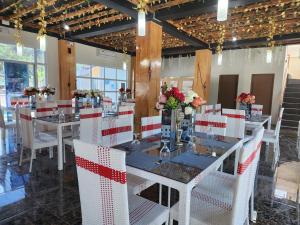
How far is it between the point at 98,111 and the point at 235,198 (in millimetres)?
2617

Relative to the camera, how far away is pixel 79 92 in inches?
168

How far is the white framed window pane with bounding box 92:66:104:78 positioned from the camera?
891 centimetres

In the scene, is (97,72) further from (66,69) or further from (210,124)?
(210,124)

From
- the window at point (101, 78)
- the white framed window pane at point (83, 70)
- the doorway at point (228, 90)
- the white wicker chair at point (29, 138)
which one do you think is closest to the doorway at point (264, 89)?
the doorway at point (228, 90)

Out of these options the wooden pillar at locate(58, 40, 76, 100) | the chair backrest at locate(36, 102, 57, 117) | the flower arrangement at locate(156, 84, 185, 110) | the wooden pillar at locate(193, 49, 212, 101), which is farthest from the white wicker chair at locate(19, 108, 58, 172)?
the wooden pillar at locate(193, 49, 212, 101)

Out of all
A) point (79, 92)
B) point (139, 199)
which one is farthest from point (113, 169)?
point (79, 92)

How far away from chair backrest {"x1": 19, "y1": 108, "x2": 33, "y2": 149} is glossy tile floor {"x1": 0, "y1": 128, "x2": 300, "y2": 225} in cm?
43

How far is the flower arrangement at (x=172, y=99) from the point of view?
6.25 feet

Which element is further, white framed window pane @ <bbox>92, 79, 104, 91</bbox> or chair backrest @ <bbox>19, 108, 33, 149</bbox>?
white framed window pane @ <bbox>92, 79, 104, 91</bbox>

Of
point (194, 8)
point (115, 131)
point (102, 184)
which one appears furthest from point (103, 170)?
point (194, 8)

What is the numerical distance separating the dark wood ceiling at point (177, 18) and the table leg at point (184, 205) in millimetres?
3380

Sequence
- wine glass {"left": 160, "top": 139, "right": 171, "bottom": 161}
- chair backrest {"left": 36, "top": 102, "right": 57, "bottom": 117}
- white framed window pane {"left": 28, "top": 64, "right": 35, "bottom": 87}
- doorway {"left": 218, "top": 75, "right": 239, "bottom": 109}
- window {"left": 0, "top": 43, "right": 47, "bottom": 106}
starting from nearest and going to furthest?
wine glass {"left": 160, "top": 139, "right": 171, "bottom": 161} < chair backrest {"left": 36, "top": 102, "right": 57, "bottom": 117} < window {"left": 0, "top": 43, "right": 47, "bottom": 106} < white framed window pane {"left": 28, "top": 64, "right": 35, "bottom": 87} < doorway {"left": 218, "top": 75, "right": 239, "bottom": 109}

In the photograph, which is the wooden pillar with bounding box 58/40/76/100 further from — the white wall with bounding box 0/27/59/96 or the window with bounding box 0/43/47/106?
the window with bounding box 0/43/47/106

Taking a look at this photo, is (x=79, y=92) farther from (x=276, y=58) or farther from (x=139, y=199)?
(x=276, y=58)
